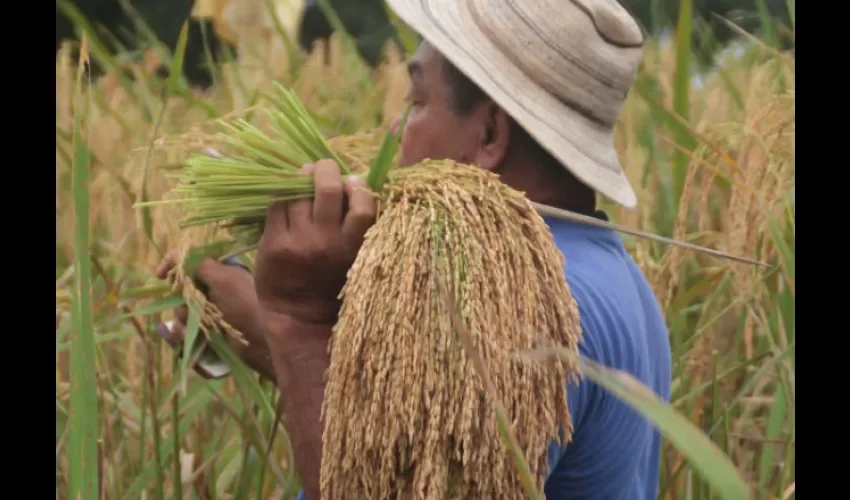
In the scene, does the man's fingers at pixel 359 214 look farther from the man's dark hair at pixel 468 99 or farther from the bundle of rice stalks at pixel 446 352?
the man's dark hair at pixel 468 99

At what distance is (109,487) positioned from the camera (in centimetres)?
120

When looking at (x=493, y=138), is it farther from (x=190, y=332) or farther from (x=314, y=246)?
(x=190, y=332)

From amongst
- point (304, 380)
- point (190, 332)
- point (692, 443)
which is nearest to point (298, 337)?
point (304, 380)

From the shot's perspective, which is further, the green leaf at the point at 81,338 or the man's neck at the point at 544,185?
the man's neck at the point at 544,185

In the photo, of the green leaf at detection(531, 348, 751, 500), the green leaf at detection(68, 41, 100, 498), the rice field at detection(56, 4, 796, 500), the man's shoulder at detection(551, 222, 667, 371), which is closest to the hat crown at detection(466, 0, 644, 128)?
the man's shoulder at detection(551, 222, 667, 371)

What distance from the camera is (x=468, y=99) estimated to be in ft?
3.06

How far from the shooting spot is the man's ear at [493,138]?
3.03 ft

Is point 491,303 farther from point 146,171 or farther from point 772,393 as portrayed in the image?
point 772,393

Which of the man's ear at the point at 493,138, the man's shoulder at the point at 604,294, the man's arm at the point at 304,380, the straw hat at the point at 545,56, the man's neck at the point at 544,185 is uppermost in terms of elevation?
the straw hat at the point at 545,56

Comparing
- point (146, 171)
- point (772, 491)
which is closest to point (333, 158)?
point (146, 171)

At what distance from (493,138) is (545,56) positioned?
79 mm

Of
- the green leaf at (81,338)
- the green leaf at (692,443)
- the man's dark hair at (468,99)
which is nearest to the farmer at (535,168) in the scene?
the man's dark hair at (468,99)

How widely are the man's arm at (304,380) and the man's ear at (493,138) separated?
20 centimetres

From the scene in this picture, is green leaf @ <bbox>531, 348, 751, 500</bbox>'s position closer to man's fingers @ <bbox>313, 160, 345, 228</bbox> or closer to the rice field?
man's fingers @ <bbox>313, 160, 345, 228</bbox>
